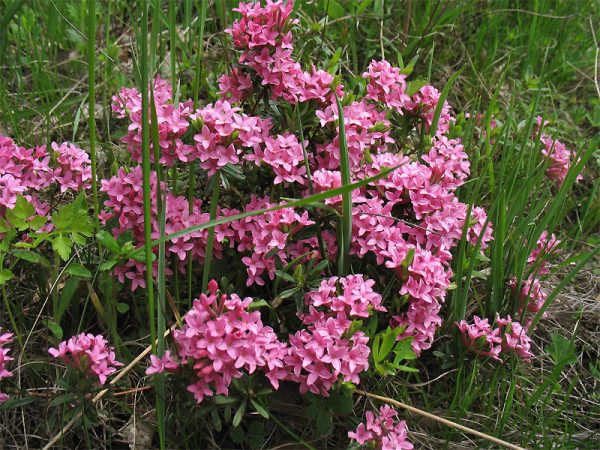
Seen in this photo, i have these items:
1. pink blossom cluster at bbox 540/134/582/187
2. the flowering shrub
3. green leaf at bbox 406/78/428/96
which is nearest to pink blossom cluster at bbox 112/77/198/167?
green leaf at bbox 406/78/428/96

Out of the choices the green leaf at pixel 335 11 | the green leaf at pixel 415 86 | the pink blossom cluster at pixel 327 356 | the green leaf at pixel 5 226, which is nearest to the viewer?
the pink blossom cluster at pixel 327 356

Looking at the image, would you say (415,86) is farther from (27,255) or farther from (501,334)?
(27,255)

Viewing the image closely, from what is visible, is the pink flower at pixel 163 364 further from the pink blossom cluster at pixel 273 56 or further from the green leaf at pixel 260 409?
the pink blossom cluster at pixel 273 56

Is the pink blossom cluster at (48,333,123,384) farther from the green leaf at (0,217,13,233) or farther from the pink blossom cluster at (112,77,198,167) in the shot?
the pink blossom cluster at (112,77,198,167)

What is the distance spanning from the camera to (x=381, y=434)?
2000mm

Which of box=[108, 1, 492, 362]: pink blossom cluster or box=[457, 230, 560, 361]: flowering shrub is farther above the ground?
box=[108, 1, 492, 362]: pink blossom cluster

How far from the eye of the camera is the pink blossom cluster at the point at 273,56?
226 centimetres

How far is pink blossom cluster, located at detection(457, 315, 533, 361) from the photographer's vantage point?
2.23 m

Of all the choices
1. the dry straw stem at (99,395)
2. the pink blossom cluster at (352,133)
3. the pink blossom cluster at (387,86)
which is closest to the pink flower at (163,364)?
the dry straw stem at (99,395)

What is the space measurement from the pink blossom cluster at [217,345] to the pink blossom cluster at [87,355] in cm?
15

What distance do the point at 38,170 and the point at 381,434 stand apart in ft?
4.48

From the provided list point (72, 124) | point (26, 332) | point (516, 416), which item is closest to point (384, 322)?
point (516, 416)

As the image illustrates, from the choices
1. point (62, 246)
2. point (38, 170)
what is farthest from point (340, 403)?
point (38, 170)

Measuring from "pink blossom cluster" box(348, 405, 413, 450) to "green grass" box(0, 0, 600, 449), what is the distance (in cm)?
16
